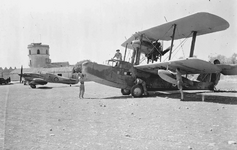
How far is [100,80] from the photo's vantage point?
11.5 meters

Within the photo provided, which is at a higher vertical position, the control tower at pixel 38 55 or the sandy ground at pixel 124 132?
the control tower at pixel 38 55

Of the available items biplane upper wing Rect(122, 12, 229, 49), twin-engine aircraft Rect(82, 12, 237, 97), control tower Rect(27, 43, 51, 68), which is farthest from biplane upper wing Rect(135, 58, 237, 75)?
control tower Rect(27, 43, 51, 68)

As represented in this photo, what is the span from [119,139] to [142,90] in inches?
298

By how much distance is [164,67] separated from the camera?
1072 centimetres

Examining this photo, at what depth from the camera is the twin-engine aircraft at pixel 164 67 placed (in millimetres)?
9742

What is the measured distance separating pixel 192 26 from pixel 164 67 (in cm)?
250

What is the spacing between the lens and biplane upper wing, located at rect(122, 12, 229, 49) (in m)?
9.40

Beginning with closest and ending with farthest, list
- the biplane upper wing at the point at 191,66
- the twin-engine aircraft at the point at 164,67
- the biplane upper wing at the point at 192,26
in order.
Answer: the biplane upper wing at the point at 191,66 → the biplane upper wing at the point at 192,26 → the twin-engine aircraft at the point at 164,67

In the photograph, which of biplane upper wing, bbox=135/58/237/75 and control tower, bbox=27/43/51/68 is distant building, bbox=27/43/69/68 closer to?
control tower, bbox=27/43/51/68

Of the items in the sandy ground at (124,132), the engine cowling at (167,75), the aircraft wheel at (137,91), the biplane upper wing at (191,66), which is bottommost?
the sandy ground at (124,132)

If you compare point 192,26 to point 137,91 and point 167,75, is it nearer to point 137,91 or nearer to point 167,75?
point 167,75

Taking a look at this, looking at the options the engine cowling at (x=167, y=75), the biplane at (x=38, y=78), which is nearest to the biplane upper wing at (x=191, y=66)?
the engine cowling at (x=167, y=75)

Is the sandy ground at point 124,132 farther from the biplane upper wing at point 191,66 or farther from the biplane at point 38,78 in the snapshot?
the biplane at point 38,78

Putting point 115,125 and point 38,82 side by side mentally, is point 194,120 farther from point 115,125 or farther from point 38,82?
point 38,82
